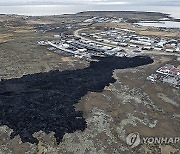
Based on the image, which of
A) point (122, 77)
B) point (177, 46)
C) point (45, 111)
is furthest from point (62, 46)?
point (45, 111)

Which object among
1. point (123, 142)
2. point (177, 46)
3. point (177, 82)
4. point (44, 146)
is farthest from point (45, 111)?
point (177, 46)

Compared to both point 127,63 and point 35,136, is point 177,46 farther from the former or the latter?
point 35,136

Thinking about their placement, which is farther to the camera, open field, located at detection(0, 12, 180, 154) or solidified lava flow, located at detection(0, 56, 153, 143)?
solidified lava flow, located at detection(0, 56, 153, 143)

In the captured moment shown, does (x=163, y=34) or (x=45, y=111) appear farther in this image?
(x=163, y=34)

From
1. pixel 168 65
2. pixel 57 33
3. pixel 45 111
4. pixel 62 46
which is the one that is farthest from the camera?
pixel 57 33

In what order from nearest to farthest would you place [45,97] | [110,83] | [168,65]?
[45,97] < [110,83] < [168,65]

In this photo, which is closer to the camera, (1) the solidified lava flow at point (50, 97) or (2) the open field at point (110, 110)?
(2) the open field at point (110, 110)

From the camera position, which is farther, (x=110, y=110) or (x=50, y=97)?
(x=50, y=97)
